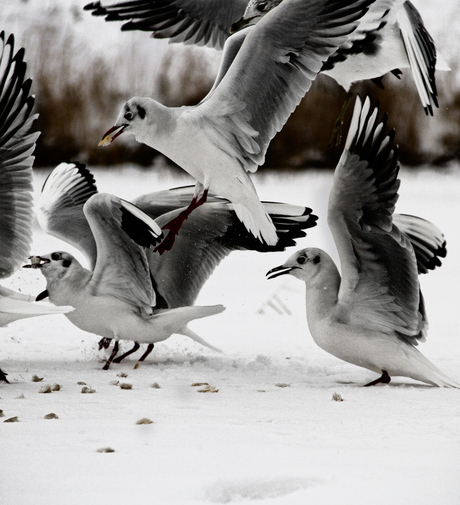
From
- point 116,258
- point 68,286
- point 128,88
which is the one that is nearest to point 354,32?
point 116,258

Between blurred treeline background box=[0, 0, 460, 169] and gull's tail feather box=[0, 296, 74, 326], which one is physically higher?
blurred treeline background box=[0, 0, 460, 169]

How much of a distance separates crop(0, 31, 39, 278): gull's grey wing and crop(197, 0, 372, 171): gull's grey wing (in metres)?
0.54

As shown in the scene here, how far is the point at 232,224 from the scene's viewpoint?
2.43 m

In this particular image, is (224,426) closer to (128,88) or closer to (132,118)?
(132,118)

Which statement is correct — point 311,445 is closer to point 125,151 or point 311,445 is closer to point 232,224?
point 232,224

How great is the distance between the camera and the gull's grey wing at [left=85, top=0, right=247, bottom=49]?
89.4 inches

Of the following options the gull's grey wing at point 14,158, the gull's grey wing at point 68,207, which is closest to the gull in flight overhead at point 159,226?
the gull's grey wing at point 68,207

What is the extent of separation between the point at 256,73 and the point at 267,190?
3.95 metres

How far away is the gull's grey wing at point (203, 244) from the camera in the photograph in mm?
2348

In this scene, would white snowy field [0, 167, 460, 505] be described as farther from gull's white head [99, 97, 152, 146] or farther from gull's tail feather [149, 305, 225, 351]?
gull's white head [99, 97, 152, 146]

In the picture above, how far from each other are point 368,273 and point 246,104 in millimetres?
556

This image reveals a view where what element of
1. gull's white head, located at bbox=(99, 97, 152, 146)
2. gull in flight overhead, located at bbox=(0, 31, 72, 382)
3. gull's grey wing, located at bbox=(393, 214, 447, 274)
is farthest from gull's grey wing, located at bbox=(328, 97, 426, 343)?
gull in flight overhead, located at bbox=(0, 31, 72, 382)

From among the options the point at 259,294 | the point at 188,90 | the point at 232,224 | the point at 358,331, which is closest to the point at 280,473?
the point at 358,331

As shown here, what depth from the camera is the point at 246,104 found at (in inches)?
72.7
